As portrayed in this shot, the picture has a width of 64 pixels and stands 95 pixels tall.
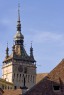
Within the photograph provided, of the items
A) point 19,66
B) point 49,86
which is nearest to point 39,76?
point 19,66

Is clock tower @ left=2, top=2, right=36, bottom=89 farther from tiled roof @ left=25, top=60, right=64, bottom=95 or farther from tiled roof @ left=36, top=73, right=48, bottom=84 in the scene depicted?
tiled roof @ left=25, top=60, right=64, bottom=95

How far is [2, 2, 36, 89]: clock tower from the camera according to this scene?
466 ft

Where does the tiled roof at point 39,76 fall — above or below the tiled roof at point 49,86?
above

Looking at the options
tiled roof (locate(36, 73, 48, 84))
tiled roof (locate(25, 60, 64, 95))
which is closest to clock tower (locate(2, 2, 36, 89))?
tiled roof (locate(36, 73, 48, 84))

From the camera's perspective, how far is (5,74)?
145250 mm

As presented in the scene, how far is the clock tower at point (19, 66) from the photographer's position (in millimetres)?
142000

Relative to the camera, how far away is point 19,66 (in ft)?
466

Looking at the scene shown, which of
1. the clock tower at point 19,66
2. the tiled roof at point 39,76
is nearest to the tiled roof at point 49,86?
the tiled roof at point 39,76

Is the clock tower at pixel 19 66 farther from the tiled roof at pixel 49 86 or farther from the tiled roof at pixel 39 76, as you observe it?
the tiled roof at pixel 49 86

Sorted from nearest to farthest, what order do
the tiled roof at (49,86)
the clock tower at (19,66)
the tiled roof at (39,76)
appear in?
1. the tiled roof at (49,86)
2. the tiled roof at (39,76)
3. the clock tower at (19,66)

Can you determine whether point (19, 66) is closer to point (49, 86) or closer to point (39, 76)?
point (39, 76)

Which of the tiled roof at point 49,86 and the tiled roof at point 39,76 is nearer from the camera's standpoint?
the tiled roof at point 49,86

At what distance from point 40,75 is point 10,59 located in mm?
10369

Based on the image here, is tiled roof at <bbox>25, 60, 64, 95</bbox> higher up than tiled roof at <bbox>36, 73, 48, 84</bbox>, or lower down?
lower down
